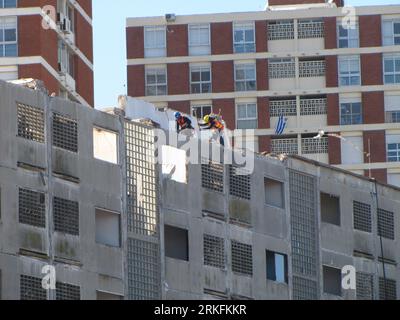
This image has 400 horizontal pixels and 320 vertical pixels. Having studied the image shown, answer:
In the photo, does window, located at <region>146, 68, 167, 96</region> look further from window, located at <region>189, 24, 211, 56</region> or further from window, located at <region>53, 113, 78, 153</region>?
window, located at <region>53, 113, 78, 153</region>

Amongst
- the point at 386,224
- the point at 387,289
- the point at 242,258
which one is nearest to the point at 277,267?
the point at 242,258

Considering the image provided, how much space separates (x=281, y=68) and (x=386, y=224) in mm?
34155

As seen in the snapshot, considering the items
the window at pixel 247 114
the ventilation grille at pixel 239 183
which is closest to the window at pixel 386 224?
the ventilation grille at pixel 239 183

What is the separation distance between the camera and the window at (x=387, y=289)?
8694 centimetres

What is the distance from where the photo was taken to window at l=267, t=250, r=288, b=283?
8075 centimetres

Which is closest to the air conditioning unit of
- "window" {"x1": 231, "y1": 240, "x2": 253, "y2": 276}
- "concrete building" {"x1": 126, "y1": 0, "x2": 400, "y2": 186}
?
"concrete building" {"x1": 126, "y1": 0, "x2": 400, "y2": 186}

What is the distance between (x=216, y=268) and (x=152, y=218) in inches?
176

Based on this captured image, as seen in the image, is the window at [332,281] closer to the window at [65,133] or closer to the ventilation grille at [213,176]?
the ventilation grille at [213,176]

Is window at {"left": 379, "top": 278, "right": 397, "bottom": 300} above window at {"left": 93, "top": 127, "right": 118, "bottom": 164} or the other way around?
the other way around

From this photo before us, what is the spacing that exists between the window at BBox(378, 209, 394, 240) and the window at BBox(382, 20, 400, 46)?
34.1m

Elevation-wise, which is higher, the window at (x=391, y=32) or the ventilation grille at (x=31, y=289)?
the window at (x=391, y=32)

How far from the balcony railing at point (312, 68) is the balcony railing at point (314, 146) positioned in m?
4.35

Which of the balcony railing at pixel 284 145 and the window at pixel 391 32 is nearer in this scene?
the balcony railing at pixel 284 145

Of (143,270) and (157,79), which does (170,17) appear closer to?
(157,79)
